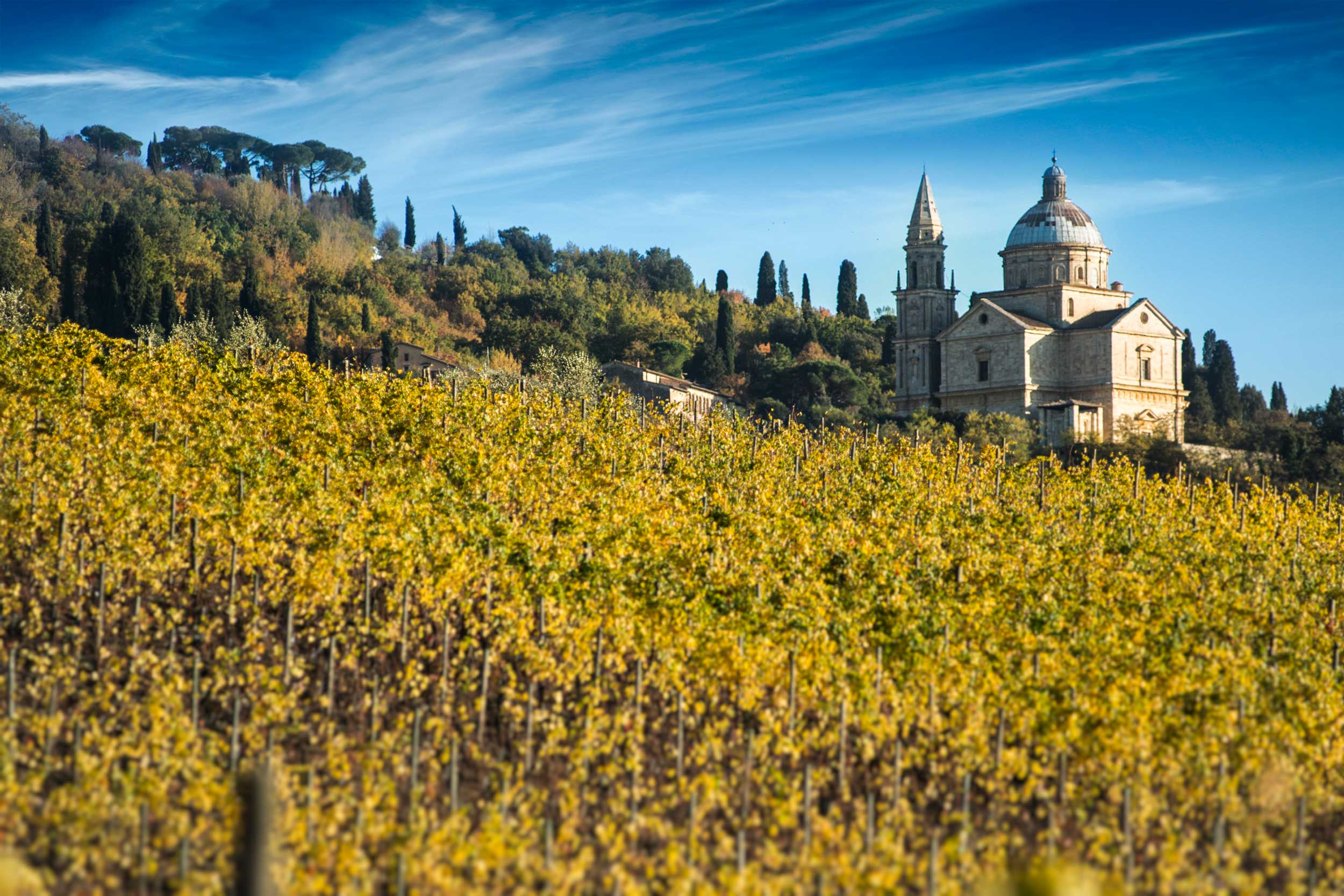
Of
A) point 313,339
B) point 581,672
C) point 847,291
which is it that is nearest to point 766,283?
point 847,291

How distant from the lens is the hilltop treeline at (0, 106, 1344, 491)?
4562 cm

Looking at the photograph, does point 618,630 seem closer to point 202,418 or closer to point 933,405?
point 202,418

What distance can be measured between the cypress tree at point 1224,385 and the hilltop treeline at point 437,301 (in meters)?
0.10

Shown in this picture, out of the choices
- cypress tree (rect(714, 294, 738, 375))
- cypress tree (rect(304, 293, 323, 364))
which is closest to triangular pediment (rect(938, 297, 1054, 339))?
cypress tree (rect(714, 294, 738, 375))

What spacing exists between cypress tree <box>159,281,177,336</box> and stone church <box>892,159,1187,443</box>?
28223mm

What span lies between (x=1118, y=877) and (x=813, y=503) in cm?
1038

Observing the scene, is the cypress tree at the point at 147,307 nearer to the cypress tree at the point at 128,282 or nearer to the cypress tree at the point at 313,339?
the cypress tree at the point at 128,282

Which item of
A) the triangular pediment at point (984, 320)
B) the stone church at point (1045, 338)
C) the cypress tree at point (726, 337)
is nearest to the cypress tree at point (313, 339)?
the cypress tree at point (726, 337)

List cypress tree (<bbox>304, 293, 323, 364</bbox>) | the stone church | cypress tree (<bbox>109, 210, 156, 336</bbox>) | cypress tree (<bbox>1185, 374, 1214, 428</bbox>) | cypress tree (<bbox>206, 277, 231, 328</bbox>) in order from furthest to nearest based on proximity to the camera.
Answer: cypress tree (<bbox>1185, 374, 1214, 428</bbox>) < the stone church < cypress tree (<bbox>304, 293, 323, 364</bbox>) < cypress tree (<bbox>109, 210, 156, 336</bbox>) < cypress tree (<bbox>206, 277, 231, 328</bbox>)

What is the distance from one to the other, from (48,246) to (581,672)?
47.5 meters

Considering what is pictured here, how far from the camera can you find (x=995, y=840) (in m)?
10.2

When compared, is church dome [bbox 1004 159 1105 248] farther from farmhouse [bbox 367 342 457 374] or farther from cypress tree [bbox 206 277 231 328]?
cypress tree [bbox 206 277 231 328]

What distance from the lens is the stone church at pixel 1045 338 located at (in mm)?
51969

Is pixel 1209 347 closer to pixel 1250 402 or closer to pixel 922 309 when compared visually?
pixel 1250 402
